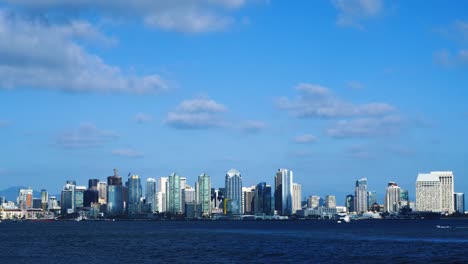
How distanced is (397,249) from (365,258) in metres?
17.6

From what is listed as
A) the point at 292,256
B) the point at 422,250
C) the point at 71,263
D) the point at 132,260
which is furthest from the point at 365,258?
the point at 71,263

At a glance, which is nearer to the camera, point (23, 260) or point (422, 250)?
point (23, 260)

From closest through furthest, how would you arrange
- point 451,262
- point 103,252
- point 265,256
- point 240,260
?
point 451,262 → point 240,260 → point 265,256 → point 103,252

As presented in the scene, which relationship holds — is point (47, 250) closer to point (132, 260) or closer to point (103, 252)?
point (103, 252)

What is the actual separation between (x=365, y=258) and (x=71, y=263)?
34.0 meters

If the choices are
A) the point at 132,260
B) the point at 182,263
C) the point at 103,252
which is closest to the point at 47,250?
the point at 103,252

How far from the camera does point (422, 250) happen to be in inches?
3816

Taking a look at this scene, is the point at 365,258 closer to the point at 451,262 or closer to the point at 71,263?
the point at 451,262

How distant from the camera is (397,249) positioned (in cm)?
9962

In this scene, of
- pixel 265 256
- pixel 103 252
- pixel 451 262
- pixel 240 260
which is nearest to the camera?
pixel 451 262

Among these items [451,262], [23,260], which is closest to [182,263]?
[23,260]

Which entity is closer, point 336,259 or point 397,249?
point 336,259

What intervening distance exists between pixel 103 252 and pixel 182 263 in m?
21.7

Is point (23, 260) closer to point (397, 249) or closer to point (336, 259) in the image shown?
point (336, 259)
